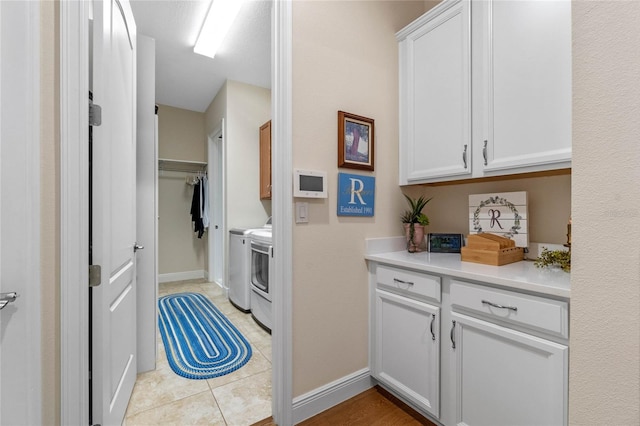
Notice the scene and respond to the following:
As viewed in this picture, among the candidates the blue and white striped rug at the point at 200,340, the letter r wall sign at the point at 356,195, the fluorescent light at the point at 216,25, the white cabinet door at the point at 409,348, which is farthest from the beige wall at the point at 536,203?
the fluorescent light at the point at 216,25

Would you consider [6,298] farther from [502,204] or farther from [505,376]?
[502,204]

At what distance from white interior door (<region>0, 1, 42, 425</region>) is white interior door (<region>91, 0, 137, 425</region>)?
16 centimetres

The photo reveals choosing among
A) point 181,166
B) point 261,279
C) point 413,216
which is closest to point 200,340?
point 261,279

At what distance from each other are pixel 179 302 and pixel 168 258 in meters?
1.30

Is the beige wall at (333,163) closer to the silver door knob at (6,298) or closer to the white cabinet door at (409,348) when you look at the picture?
the white cabinet door at (409,348)

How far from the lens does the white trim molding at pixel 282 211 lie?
147cm

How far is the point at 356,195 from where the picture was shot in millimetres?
1748

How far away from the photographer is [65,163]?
987 millimetres

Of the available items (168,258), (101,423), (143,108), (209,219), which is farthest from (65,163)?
(168,258)

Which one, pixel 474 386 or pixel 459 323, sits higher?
pixel 459 323

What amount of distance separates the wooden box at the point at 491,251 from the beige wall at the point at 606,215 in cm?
91

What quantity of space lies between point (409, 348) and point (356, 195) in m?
0.91

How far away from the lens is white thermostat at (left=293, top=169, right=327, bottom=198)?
1.51 metres

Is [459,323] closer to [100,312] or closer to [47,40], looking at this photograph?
[100,312]
